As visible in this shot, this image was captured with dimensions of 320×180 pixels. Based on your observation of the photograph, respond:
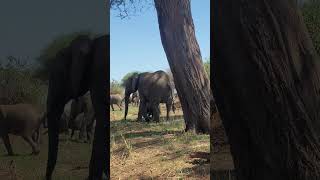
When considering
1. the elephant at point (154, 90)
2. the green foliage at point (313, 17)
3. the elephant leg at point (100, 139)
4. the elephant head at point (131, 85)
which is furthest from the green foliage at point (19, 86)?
the elephant head at point (131, 85)

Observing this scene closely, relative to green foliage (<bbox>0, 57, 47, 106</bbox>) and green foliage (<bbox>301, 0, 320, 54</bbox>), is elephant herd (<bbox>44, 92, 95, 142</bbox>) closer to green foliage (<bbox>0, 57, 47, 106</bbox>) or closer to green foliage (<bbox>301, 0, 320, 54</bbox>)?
green foliage (<bbox>0, 57, 47, 106</bbox>)

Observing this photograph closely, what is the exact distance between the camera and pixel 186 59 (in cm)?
640

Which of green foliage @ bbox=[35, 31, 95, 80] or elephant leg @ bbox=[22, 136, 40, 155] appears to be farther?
elephant leg @ bbox=[22, 136, 40, 155]

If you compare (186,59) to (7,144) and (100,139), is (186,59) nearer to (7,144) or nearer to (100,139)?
(100,139)

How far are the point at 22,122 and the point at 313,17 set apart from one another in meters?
3.38

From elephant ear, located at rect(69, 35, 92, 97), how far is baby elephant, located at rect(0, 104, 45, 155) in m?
0.38

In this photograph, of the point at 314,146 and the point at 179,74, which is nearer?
the point at 314,146

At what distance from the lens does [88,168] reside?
340 cm

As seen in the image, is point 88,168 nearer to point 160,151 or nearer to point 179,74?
point 160,151

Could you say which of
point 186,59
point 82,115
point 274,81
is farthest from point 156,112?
point 274,81

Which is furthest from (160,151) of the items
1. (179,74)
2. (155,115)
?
(155,115)

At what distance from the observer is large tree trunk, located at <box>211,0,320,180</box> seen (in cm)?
175

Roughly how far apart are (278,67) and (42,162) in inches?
88.4

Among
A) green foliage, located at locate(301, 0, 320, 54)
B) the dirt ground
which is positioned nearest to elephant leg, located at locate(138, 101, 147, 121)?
the dirt ground
